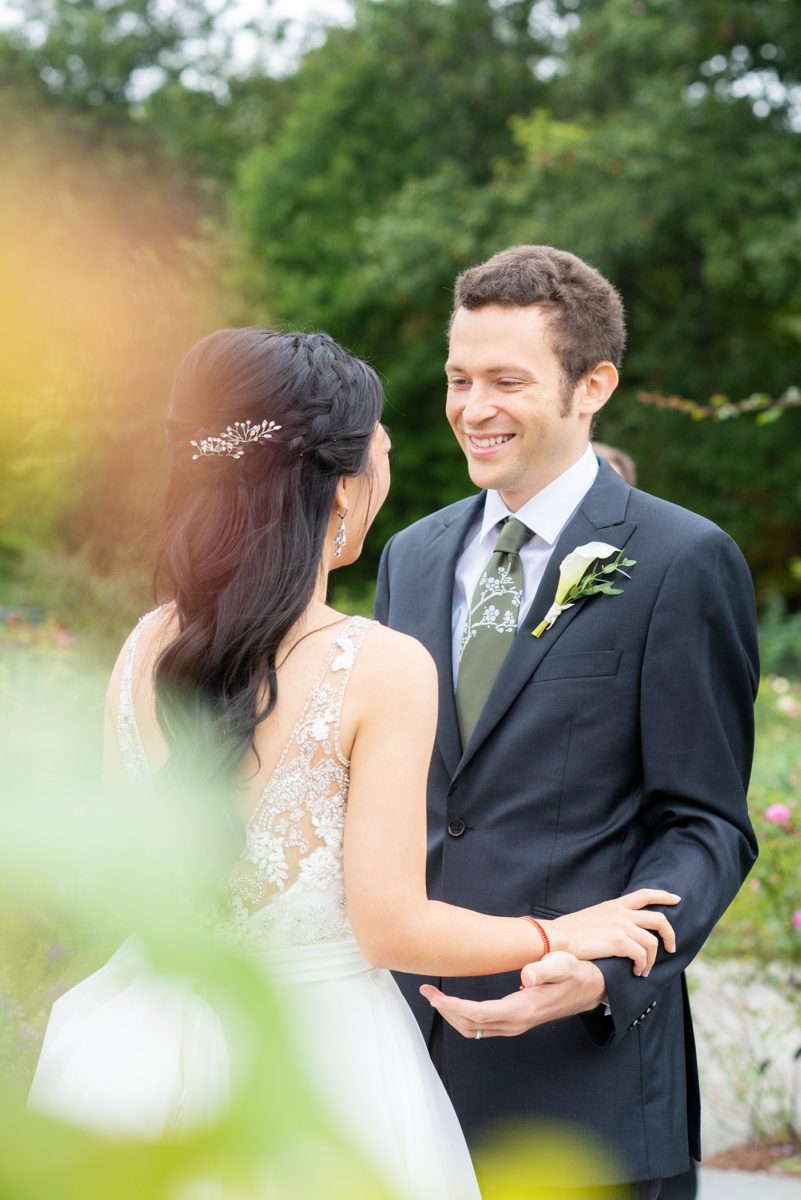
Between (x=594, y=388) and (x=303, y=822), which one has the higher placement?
(x=594, y=388)

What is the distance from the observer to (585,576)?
247cm

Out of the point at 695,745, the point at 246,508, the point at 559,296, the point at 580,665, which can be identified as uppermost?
the point at 559,296

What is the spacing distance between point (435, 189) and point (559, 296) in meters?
17.5

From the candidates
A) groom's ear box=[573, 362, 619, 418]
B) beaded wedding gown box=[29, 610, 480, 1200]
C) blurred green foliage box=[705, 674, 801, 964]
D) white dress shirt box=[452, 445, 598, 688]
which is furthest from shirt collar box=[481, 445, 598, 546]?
blurred green foliage box=[705, 674, 801, 964]

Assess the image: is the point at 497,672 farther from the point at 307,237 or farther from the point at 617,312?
the point at 307,237

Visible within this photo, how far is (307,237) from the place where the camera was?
22.2 m

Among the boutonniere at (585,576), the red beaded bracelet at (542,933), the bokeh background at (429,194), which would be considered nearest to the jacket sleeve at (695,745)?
the boutonniere at (585,576)

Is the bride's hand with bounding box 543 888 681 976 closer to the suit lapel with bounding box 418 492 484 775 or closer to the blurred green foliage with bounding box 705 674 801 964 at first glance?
the suit lapel with bounding box 418 492 484 775

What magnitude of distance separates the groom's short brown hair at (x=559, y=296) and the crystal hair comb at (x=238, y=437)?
0.76 m

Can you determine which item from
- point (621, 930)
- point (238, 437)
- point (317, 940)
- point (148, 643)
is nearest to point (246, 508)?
point (238, 437)

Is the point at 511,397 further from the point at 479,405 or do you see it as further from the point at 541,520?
the point at 541,520

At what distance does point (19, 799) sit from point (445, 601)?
7.78ft

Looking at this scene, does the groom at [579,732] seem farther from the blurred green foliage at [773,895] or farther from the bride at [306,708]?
the blurred green foliage at [773,895]

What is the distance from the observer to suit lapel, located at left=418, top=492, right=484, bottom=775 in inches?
100
